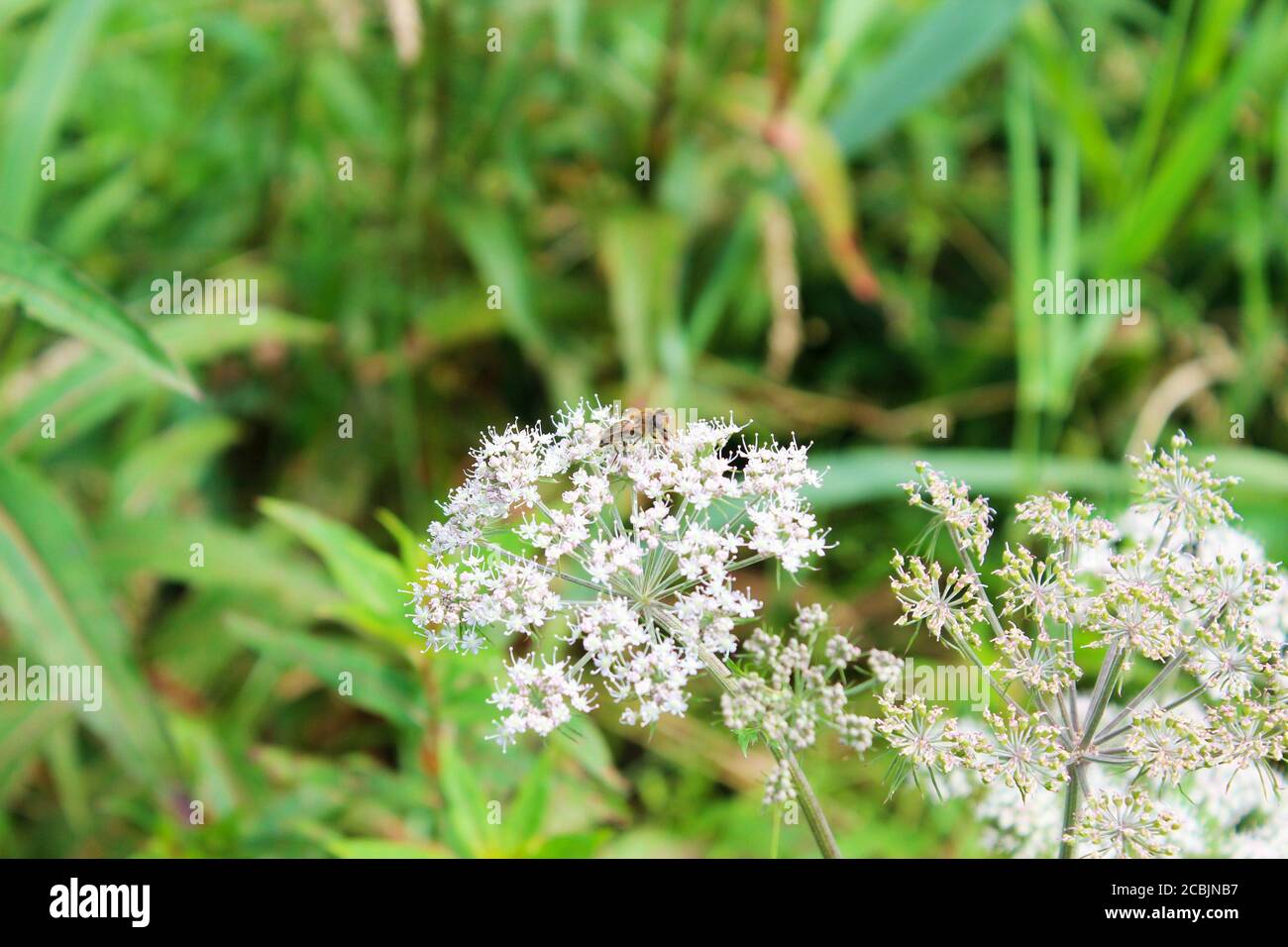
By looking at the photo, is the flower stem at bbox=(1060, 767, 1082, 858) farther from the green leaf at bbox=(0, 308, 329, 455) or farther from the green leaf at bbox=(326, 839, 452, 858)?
the green leaf at bbox=(0, 308, 329, 455)

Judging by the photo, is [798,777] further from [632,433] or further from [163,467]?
[163,467]

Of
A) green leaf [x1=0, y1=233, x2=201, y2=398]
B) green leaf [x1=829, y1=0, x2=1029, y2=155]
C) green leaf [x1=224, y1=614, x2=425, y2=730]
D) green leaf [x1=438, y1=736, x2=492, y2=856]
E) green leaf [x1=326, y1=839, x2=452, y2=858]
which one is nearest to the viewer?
green leaf [x1=0, y1=233, x2=201, y2=398]

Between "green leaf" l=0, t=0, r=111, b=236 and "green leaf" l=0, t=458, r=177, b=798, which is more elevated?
"green leaf" l=0, t=0, r=111, b=236

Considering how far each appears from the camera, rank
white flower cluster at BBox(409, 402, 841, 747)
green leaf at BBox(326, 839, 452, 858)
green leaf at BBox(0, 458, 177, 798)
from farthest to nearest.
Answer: green leaf at BBox(0, 458, 177, 798)
green leaf at BBox(326, 839, 452, 858)
white flower cluster at BBox(409, 402, 841, 747)

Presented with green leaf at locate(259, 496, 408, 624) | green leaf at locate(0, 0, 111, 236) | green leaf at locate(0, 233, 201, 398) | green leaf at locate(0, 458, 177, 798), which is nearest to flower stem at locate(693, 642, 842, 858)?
green leaf at locate(259, 496, 408, 624)

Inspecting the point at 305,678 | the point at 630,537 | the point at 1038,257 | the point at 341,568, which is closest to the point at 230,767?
the point at 305,678

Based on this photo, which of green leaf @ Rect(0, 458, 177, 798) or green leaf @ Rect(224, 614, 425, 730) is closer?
green leaf @ Rect(224, 614, 425, 730)

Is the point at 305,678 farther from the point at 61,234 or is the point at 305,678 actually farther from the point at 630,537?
the point at 630,537
